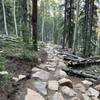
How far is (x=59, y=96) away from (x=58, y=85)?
0.74 metres

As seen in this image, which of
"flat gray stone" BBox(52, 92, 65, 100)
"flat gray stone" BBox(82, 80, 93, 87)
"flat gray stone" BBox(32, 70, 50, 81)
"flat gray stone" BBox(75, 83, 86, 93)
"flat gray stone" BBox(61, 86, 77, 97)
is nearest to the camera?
"flat gray stone" BBox(52, 92, 65, 100)

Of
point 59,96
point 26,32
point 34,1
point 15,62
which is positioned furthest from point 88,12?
point 59,96

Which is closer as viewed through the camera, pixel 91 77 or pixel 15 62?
pixel 15 62

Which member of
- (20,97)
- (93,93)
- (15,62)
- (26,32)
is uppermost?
(26,32)

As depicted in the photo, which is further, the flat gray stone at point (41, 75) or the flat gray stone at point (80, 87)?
the flat gray stone at point (41, 75)

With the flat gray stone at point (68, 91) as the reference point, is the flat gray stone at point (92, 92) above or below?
below

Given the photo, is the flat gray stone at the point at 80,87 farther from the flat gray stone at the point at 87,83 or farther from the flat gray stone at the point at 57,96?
the flat gray stone at the point at 57,96

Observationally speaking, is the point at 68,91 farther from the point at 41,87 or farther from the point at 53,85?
the point at 41,87

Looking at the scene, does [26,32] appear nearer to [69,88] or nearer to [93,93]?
[69,88]

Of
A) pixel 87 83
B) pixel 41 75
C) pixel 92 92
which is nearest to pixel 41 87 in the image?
pixel 41 75

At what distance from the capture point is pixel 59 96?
4777 mm

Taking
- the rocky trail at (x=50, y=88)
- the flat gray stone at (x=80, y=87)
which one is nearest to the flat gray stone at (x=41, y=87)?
the rocky trail at (x=50, y=88)

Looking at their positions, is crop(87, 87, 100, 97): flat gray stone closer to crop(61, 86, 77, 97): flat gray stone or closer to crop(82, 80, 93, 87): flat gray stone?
crop(82, 80, 93, 87): flat gray stone

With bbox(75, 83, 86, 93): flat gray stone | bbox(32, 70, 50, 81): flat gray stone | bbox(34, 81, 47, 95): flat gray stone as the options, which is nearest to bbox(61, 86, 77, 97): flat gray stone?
bbox(75, 83, 86, 93): flat gray stone
